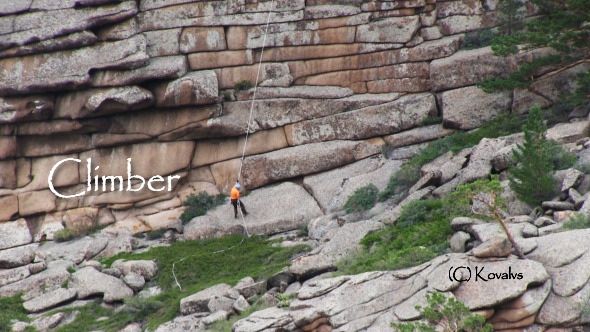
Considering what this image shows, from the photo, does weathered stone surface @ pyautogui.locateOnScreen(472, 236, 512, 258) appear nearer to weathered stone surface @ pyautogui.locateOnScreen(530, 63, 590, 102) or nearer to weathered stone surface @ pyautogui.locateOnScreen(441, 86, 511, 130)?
weathered stone surface @ pyautogui.locateOnScreen(530, 63, 590, 102)

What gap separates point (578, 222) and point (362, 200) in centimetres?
1219

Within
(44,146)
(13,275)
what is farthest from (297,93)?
(13,275)

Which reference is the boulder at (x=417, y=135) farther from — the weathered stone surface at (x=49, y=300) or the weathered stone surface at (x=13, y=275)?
the weathered stone surface at (x=13, y=275)

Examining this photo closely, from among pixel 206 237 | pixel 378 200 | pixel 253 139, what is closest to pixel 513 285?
pixel 378 200

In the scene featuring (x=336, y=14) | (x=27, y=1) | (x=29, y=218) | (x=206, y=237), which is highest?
(x=27, y=1)

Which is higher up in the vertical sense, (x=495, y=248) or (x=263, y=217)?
(x=495, y=248)

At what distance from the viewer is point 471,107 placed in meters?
34.2

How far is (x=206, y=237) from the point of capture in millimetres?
32656

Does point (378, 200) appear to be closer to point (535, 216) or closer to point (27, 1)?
point (535, 216)

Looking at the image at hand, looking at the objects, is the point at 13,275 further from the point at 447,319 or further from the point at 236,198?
the point at 447,319

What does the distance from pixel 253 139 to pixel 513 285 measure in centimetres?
2144

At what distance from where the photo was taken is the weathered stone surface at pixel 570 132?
26.5 meters

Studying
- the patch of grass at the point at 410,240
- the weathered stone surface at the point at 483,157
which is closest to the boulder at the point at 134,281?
the patch of grass at the point at 410,240

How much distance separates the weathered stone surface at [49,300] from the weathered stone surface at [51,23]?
14.1 meters
